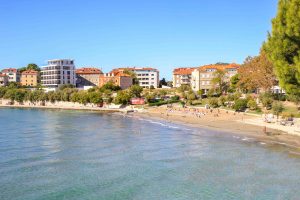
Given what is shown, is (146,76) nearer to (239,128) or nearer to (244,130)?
(239,128)

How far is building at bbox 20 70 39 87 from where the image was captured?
15225 centimetres

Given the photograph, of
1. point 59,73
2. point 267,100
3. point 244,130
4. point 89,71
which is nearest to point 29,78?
point 59,73

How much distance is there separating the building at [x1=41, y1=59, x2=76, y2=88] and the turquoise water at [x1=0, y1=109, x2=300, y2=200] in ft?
310

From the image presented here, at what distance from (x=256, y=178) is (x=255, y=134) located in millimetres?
19302

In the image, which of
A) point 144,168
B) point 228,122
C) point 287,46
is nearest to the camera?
point 144,168

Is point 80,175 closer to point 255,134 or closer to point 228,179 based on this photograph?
point 228,179

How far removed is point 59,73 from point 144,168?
114m

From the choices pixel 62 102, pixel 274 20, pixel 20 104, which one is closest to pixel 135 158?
pixel 274 20

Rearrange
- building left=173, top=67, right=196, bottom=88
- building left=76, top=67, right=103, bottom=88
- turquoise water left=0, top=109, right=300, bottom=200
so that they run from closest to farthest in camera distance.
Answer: turquoise water left=0, top=109, right=300, bottom=200 < building left=173, top=67, right=196, bottom=88 < building left=76, top=67, right=103, bottom=88

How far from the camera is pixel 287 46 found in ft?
124

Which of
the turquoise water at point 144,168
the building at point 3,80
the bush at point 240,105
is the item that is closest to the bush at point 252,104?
the bush at point 240,105

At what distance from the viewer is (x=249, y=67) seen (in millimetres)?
71500

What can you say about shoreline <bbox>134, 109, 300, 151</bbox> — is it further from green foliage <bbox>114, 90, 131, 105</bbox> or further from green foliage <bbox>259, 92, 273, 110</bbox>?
green foliage <bbox>114, 90, 131, 105</bbox>

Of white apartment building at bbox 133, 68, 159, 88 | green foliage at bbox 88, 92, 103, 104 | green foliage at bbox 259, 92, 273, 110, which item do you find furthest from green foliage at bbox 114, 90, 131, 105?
white apartment building at bbox 133, 68, 159, 88
